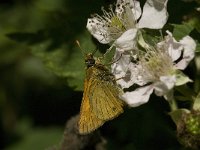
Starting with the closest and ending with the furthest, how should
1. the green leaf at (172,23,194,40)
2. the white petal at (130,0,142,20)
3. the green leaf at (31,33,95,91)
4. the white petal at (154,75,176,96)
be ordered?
the white petal at (154,75,176,96) → the green leaf at (172,23,194,40) → the white petal at (130,0,142,20) → the green leaf at (31,33,95,91)

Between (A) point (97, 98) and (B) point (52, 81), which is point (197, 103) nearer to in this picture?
(A) point (97, 98)

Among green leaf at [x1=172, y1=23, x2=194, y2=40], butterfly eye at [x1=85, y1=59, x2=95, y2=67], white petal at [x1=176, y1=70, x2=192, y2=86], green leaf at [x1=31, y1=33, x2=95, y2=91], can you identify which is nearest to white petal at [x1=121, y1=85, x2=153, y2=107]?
white petal at [x1=176, y1=70, x2=192, y2=86]

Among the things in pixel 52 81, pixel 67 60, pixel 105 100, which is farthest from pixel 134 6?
pixel 52 81

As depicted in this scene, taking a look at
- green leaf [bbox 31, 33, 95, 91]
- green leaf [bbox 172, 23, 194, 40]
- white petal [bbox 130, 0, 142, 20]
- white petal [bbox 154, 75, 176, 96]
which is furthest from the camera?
green leaf [bbox 31, 33, 95, 91]

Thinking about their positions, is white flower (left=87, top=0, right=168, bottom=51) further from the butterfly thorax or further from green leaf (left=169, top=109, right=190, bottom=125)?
green leaf (left=169, top=109, right=190, bottom=125)

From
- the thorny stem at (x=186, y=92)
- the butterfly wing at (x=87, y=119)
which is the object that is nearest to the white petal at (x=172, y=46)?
the thorny stem at (x=186, y=92)

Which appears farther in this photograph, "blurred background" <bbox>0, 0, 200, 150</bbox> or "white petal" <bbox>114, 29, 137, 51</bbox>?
"blurred background" <bbox>0, 0, 200, 150</bbox>
